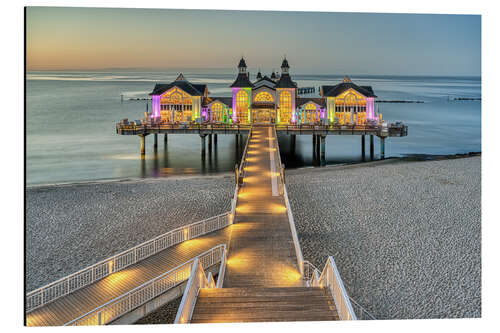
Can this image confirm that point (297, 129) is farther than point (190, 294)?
Yes

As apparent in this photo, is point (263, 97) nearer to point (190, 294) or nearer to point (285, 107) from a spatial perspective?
point (285, 107)

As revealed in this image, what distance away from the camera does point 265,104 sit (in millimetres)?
30719

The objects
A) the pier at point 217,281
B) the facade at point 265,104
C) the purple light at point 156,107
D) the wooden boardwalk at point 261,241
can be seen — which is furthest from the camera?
the purple light at point 156,107

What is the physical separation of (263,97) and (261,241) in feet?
74.0

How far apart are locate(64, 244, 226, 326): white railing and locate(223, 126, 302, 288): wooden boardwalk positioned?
762 mm

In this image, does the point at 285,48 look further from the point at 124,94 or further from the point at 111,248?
the point at 124,94

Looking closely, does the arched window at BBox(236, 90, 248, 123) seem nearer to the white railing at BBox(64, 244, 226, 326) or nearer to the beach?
the beach

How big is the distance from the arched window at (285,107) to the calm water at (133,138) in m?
2.53

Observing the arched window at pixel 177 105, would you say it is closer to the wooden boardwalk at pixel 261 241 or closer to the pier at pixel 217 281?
the wooden boardwalk at pixel 261 241

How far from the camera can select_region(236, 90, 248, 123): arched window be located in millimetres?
30922

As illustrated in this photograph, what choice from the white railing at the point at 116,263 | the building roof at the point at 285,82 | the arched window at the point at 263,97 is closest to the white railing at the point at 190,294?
the white railing at the point at 116,263

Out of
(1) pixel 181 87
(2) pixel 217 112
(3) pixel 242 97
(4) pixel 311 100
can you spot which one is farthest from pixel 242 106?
(4) pixel 311 100

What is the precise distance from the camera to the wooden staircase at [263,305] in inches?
238
